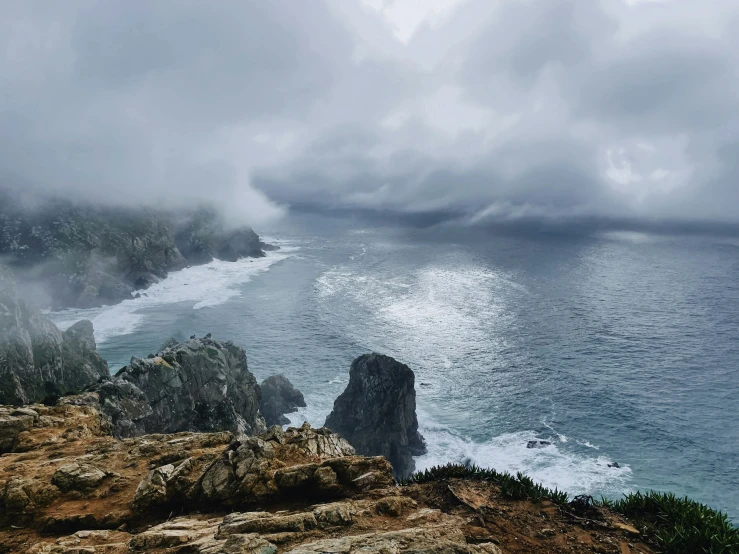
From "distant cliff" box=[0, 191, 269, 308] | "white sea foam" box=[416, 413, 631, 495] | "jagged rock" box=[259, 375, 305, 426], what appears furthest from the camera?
"distant cliff" box=[0, 191, 269, 308]

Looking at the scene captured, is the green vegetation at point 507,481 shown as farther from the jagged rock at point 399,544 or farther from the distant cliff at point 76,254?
the distant cliff at point 76,254

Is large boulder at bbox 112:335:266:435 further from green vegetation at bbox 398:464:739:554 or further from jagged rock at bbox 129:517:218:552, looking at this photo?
green vegetation at bbox 398:464:739:554

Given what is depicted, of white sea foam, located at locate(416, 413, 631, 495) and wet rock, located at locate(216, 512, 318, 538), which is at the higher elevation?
wet rock, located at locate(216, 512, 318, 538)

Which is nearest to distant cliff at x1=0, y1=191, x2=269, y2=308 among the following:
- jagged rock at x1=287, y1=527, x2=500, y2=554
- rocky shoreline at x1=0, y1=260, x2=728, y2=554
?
rocky shoreline at x1=0, y1=260, x2=728, y2=554

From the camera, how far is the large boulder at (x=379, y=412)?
6838 cm

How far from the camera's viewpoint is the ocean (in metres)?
67.6

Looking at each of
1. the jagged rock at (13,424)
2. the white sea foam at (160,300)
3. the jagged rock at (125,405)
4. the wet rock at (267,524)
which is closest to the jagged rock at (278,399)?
the jagged rock at (125,405)

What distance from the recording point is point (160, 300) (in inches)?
6033

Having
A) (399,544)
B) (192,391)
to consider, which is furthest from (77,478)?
(192,391)

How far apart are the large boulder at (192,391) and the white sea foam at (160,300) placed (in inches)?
2722

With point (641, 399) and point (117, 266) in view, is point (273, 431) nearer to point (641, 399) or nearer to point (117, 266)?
point (641, 399)

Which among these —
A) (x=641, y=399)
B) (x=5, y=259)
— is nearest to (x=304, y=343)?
(x=641, y=399)

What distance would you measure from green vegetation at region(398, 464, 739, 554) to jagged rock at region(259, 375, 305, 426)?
6300 centimetres

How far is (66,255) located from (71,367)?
113m
